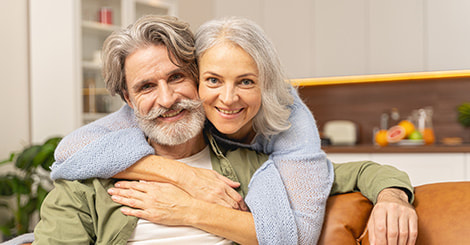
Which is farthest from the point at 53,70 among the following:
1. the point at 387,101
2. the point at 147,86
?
the point at 387,101

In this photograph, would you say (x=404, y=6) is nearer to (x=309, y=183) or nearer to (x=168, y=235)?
(x=309, y=183)

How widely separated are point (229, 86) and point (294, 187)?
0.37 metres

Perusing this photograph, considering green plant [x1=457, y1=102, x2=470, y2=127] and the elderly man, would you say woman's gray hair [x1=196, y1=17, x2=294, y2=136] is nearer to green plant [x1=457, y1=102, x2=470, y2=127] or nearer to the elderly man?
the elderly man

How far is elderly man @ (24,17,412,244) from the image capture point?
1.39 m

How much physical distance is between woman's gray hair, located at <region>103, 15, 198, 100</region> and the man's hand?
718 mm

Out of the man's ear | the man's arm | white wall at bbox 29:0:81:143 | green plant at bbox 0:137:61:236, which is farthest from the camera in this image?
white wall at bbox 29:0:81:143

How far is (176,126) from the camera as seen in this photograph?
154 centimetres

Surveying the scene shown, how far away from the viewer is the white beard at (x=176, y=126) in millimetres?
1534

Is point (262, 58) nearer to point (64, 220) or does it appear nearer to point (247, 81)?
point (247, 81)

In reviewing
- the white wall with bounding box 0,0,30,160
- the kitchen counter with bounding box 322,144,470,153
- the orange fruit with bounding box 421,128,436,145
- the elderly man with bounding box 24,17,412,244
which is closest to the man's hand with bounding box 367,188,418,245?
the elderly man with bounding box 24,17,412,244

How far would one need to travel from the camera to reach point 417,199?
1.45 meters

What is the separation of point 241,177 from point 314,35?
3.11 metres

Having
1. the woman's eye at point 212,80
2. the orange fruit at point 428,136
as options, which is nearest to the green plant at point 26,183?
the woman's eye at point 212,80

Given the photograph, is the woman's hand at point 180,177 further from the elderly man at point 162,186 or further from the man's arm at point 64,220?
the man's arm at point 64,220
